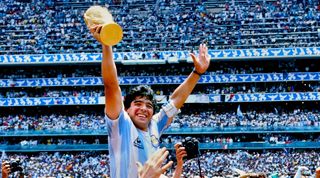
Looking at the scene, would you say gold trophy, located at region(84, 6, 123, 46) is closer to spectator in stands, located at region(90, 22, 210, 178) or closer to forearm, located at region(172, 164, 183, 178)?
spectator in stands, located at region(90, 22, 210, 178)

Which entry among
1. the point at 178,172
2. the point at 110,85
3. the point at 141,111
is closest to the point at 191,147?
the point at 178,172

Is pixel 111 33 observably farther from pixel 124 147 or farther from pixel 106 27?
pixel 124 147

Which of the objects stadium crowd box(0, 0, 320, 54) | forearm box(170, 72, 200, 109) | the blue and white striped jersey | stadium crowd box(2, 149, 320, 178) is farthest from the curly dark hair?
stadium crowd box(0, 0, 320, 54)

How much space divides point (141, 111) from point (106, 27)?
3.09 ft

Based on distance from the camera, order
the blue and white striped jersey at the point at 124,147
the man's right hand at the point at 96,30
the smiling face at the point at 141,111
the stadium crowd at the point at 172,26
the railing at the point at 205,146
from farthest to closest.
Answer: the stadium crowd at the point at 172,26, the railing at the point at 205,146, the smiling face at the point at 141,111, the blue and white striped jersey at the point at 124,147, the man's right hand at the point at 96,30

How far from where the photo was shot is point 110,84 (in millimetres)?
3588

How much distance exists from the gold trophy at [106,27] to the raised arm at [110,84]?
2.7 inches

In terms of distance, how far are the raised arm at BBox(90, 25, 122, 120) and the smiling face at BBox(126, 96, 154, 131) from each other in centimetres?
25

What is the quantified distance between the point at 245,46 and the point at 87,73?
1095cm

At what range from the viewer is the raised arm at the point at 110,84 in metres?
3.46

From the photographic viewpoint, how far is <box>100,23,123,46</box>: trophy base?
3104 millimetres

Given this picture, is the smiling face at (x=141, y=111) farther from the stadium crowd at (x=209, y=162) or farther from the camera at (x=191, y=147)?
the stadium crowd at (x=209, y=162)

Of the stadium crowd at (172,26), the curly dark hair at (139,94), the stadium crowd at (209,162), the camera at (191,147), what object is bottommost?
the camera at (191,147)

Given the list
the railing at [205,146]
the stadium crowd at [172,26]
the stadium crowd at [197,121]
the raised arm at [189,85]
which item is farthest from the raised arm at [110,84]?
the stadium crowd at [172,26]
